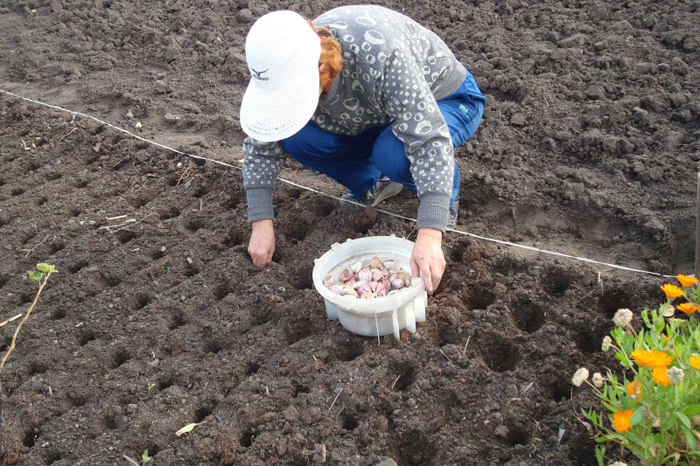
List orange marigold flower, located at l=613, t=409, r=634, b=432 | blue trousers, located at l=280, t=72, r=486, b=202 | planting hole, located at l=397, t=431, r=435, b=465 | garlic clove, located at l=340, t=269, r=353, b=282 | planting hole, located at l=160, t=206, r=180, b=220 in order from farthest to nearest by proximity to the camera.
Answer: planting hole, located at l=160, t=206, r=180, b=220
blue trousers, located at l=280, t=72, r=486, b=202
garlic clove, located at l=340, t=269, r=353, b=282
planting hole, located at l=397, t=431, r=435, b=465
orange marigold flower, located at l=613, t=409, r=634, b=432

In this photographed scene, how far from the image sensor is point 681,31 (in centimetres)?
372

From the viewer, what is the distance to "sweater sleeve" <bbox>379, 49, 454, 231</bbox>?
2102 mm

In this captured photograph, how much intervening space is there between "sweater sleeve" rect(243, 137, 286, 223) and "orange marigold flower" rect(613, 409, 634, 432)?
64.1 inches

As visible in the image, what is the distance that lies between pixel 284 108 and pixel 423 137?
1.68 ft

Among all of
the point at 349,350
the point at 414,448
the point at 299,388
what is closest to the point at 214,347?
the point at 299,388

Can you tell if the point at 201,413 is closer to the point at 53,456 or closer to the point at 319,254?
the point at 53,456

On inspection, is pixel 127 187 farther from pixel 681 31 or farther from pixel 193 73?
pixel 681 31

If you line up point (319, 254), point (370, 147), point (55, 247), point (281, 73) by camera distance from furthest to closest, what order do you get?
point (55, 247) → point (370, 147) → point (319, 254) → point (281, 73)

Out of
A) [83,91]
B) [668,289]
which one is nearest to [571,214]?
[668,289]

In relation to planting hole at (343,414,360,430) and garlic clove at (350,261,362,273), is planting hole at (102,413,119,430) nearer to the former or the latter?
planting hole at (343,414,360,430)

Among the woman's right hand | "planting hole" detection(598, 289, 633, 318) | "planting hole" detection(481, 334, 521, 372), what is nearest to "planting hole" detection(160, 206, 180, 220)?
the woman's right hand

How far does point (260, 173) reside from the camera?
2.57 m

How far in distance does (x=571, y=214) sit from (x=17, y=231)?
2.85 meters

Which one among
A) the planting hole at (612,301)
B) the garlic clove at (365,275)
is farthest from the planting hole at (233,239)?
the planting hole at (612,301)
